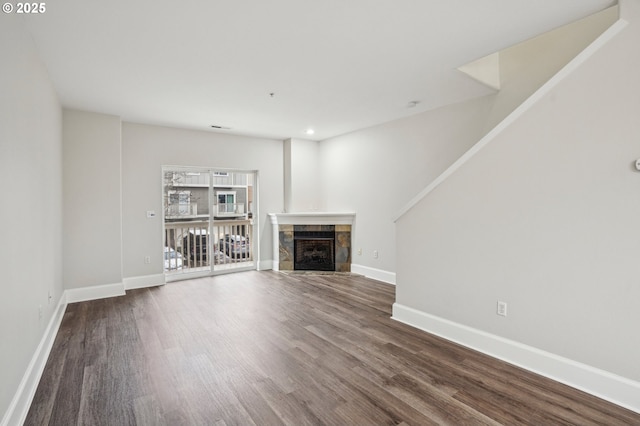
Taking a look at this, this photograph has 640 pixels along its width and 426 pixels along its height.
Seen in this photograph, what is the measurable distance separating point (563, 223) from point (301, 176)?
4.87 m

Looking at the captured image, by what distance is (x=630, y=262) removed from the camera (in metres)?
2.07

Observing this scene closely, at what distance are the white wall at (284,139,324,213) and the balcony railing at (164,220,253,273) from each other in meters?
1.08

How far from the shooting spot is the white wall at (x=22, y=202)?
1844 mm

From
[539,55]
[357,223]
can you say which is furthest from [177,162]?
[539,55]

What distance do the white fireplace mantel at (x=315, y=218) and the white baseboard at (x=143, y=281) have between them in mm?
2332

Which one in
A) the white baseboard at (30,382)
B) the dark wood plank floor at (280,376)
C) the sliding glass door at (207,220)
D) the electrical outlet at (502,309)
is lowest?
the dark wood plank floor at (280,376)

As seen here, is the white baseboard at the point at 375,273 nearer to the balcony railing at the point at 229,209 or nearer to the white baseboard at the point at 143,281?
the balcony railing at the point at 229,209

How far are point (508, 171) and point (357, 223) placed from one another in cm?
345

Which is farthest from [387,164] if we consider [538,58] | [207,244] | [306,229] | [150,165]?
[150,165]

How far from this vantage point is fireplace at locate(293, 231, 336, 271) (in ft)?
20.2

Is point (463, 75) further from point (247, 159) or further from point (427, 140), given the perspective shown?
point (247, 159)

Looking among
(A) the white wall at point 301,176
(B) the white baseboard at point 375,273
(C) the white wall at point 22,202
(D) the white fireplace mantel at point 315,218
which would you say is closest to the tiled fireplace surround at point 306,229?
(D) the white fireplace mantel at point 315,218

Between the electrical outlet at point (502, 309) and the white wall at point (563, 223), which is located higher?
the white wall at point (563, 223)

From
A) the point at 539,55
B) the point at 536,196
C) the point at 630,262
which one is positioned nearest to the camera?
the point at 630,262
